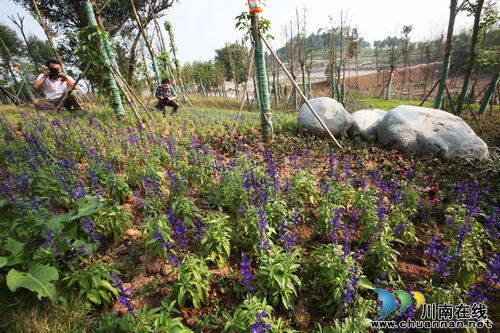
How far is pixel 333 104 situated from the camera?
8203mm

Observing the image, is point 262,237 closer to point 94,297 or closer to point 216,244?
point 216,244

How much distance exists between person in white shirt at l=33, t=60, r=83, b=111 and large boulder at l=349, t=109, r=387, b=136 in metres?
9.59

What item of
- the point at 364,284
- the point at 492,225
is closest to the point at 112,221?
the point at 364,284

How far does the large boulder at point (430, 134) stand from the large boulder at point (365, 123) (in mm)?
506

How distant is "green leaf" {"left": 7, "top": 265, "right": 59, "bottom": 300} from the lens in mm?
2186

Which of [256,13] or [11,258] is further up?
[256,13]

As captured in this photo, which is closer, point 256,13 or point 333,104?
point 256,13

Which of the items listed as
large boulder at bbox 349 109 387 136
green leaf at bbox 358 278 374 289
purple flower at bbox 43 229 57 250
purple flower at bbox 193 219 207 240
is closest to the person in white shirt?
Result: purple flower at bbox 43 229 57 250

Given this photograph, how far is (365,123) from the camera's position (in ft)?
27.1

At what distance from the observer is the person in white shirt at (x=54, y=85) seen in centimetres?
809

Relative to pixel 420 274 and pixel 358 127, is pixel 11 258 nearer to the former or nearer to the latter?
pixel 420 274

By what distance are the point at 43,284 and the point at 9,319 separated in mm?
440

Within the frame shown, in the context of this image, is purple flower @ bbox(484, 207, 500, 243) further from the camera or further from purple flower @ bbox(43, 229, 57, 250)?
the camera

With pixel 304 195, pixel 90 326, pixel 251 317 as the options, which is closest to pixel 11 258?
pixel 90 326
